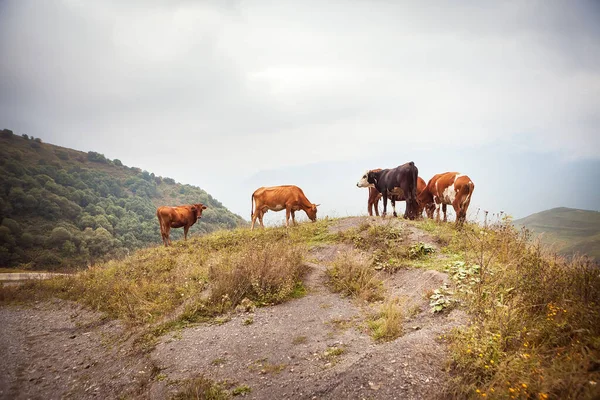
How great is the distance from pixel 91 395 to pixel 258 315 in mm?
3105

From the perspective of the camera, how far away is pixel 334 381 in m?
3.85

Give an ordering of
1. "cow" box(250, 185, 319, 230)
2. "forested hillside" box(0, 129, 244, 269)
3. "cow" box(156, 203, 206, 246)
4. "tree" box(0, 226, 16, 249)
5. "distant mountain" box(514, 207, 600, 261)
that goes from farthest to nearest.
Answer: "forested hillside" box(0, 129, 244, 269), "tree" box(0, 226, 16, 249), "cow" box(156, 203, 206, 246), "cow" box(250, 185, 319, 230), "distant mountain" box(514, 207, 600, 261)

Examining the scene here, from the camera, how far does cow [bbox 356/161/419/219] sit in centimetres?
1381

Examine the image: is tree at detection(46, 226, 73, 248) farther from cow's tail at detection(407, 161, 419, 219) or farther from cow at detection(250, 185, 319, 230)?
cow's tail at detection(407, 161, 419, 219)

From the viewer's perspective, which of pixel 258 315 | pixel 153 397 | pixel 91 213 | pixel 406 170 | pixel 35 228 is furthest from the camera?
pixel 91 213

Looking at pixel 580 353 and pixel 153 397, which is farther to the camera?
pixel 153 397

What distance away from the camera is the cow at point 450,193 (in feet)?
37.6

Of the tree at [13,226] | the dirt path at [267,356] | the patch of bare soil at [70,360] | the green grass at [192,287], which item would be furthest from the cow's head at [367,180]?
the tree at [13,226]

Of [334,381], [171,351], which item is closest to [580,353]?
[334,381]

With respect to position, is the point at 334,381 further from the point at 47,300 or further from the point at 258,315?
the point at 47,300

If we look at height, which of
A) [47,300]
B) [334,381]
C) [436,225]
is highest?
[436,225]

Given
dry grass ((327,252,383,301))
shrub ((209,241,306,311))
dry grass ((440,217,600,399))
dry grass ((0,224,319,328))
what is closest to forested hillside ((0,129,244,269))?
dry grass ((0,224,319,328))

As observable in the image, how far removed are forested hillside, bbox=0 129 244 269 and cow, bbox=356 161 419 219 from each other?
13.1 m

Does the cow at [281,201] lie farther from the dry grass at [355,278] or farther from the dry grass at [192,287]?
the dry grass at [355,278]
